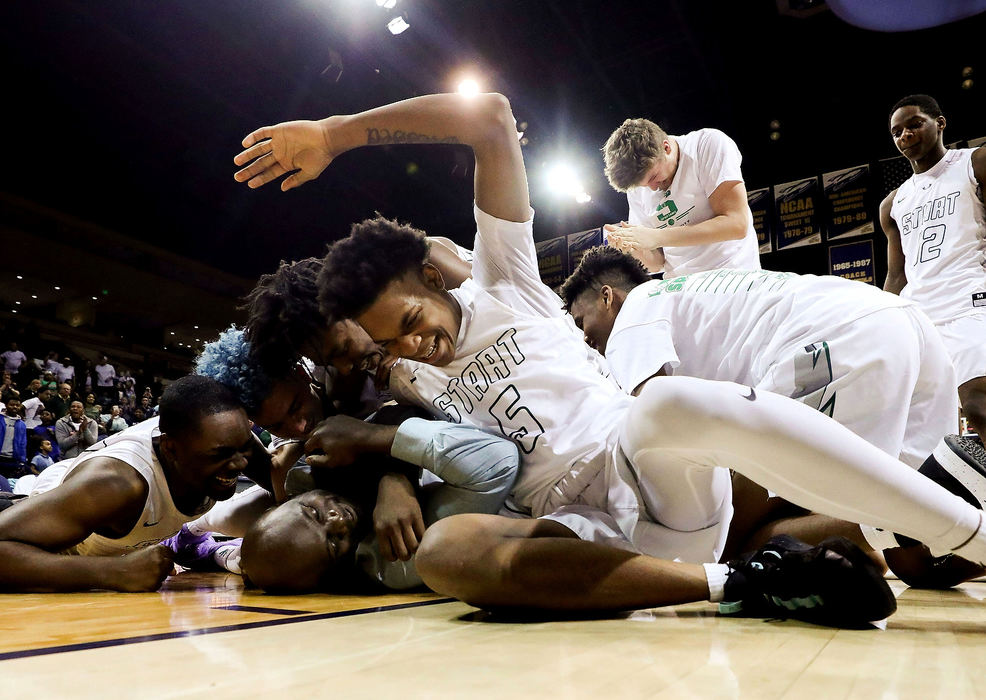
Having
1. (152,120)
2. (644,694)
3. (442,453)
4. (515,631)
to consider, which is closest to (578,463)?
(442,453)

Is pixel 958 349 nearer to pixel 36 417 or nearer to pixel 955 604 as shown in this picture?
pixel 955 604

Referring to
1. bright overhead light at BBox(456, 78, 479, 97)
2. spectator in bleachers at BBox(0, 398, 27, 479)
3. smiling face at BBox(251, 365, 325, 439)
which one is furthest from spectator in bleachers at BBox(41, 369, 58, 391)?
smiling face at BBox(251, 365, 325, 439)

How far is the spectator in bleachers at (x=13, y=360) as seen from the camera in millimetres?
9898

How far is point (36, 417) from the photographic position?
26.8 ft

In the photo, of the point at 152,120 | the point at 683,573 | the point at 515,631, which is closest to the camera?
the point at 515,631

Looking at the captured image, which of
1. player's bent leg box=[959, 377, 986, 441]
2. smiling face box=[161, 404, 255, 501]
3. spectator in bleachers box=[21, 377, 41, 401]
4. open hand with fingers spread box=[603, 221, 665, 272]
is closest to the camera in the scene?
smiling face box=[161, 404, 255, 501]

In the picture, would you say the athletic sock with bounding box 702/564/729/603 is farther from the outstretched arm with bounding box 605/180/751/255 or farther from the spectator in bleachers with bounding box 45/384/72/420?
the spectator in bleachers with bounding box 45/384/72/420

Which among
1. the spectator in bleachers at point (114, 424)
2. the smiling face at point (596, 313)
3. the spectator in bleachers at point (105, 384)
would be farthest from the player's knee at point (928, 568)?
the spectator in bleachers at point (105, 384)

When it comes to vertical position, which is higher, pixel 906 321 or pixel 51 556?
pixel 906 321

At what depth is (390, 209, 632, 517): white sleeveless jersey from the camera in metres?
1.57

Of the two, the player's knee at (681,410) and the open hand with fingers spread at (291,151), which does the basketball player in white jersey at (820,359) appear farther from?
the open hand with fingers spread at (291,151)

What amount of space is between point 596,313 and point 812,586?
47.6 inches

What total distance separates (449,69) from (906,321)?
5462 mm

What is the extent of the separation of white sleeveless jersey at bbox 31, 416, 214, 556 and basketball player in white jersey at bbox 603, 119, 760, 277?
170 centimetres
